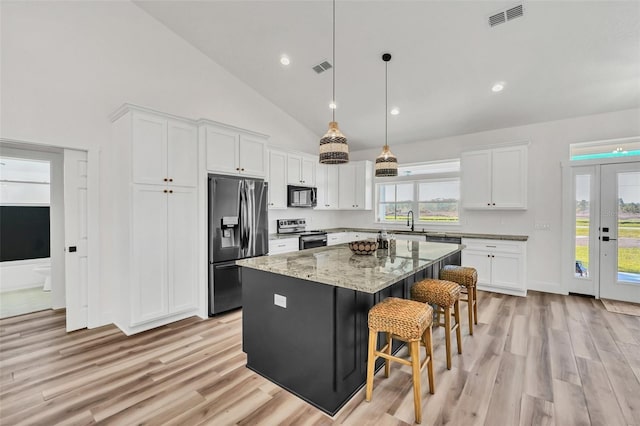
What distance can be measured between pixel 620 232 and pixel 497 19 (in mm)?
3678

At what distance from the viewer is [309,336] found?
202 centimetres

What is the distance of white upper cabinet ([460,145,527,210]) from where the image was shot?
4.55 m

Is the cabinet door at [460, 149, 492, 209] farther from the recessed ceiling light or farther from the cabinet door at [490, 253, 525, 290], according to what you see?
the recessed ceiling light

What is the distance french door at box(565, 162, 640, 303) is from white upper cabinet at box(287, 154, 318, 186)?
4354 millimetres

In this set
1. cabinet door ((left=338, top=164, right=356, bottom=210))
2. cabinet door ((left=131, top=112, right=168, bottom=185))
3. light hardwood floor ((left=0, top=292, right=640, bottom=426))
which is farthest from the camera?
cabinet door ((left=338, top=164, right=356, bottom=210))

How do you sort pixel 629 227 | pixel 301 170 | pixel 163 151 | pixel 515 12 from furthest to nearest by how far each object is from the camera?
pixel 301 170 → pixel 629 227 → pixel 163 151 → pixel 515 12

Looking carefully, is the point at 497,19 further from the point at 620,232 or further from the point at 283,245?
the point at 283,245

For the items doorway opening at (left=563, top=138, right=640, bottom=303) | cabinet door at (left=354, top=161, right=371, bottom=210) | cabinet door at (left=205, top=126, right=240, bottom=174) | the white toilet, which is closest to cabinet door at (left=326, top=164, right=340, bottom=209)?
cabinet door at (left=354, top=161, right=371, bottom=210)

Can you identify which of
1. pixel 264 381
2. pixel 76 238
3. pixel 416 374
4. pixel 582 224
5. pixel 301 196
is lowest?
pixel 264 381

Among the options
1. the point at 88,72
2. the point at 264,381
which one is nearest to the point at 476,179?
the point at 264,381

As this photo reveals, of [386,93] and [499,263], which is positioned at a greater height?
[386,93]

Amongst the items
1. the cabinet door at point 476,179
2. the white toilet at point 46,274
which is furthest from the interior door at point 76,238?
the cabinet door at point 476,179

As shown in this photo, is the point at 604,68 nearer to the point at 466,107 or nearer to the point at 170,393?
the point at 466,107

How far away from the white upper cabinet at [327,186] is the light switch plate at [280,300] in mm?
3826
